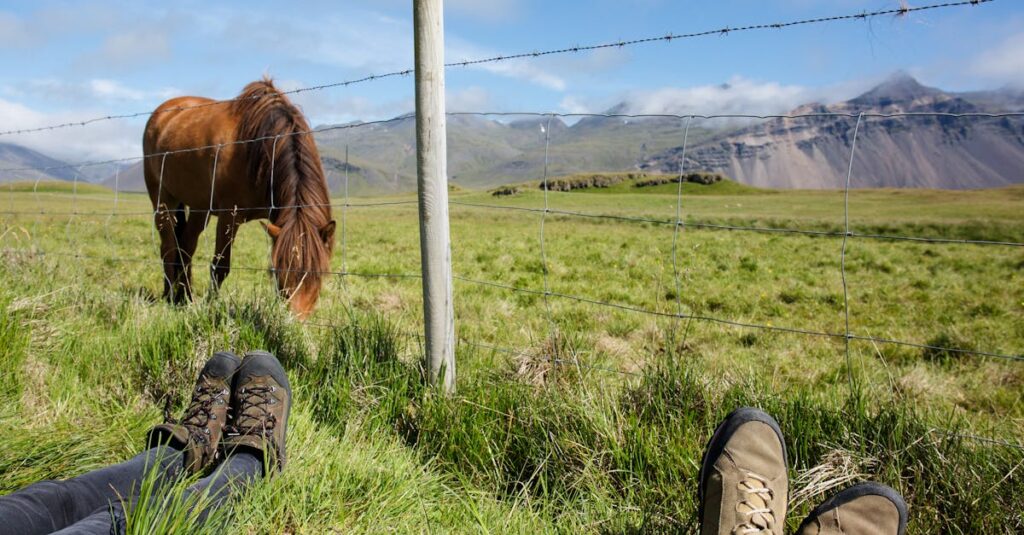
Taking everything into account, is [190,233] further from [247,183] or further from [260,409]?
[260,409]

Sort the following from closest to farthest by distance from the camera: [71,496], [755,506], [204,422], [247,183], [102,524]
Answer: [102,524] → [71,496] → [755,506] → [204,422] → [247,183]

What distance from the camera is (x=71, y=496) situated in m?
1.74

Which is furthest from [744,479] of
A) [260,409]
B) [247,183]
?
[247,183]

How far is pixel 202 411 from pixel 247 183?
3644 mm

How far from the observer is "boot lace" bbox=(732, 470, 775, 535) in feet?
5.91

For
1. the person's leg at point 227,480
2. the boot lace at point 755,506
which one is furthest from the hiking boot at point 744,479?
the person's leg at point 227,480

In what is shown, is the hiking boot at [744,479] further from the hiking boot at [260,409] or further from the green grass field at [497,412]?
the hiking boot at [260,409]

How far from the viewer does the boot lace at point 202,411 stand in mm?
2252

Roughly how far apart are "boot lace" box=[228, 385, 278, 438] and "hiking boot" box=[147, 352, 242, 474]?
0.07 meters

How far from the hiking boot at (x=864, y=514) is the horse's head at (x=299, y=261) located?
3.27 meters

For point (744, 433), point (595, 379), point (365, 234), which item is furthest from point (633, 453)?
point (365, 234)

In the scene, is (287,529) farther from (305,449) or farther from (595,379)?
(595,379)

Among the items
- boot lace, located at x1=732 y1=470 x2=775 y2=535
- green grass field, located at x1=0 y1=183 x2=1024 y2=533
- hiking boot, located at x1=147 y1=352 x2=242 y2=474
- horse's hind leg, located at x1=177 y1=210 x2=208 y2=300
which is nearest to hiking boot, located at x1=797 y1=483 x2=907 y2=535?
boot lace, located at x1=732 y1=470 x2=775 y2=535

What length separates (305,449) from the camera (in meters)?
2.36
